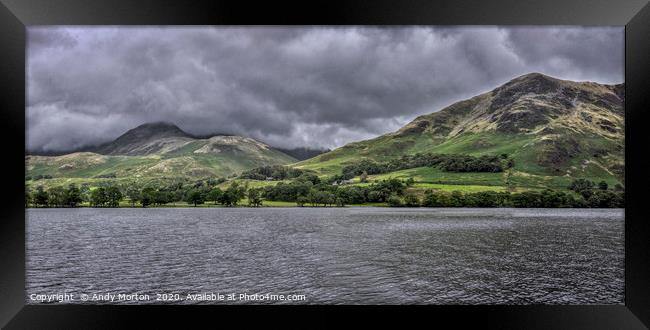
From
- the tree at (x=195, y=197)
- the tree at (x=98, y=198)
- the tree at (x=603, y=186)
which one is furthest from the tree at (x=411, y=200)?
the tree at (x=98, y=198)

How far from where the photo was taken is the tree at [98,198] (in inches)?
3359

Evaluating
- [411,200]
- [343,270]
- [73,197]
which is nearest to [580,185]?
[411,200]

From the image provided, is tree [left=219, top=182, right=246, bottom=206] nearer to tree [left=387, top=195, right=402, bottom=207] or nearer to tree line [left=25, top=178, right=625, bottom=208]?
tree line [left=25, top=178, right=625, bottom=208]

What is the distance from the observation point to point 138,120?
179500mm

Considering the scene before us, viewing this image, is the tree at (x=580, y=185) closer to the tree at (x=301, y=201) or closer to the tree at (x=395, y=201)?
the tree at (x=395, y=201)

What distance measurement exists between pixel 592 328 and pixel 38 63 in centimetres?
12910

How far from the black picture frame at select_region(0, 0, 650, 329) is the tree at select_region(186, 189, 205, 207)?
287ft

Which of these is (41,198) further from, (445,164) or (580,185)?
(580,185)

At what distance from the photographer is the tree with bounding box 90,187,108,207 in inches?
3359

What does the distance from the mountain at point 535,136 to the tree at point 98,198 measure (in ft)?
247

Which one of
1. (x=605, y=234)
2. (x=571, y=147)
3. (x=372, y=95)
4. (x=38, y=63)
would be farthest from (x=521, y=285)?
(x=571, y=147)

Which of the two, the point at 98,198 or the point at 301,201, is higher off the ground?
the point at 98,198
